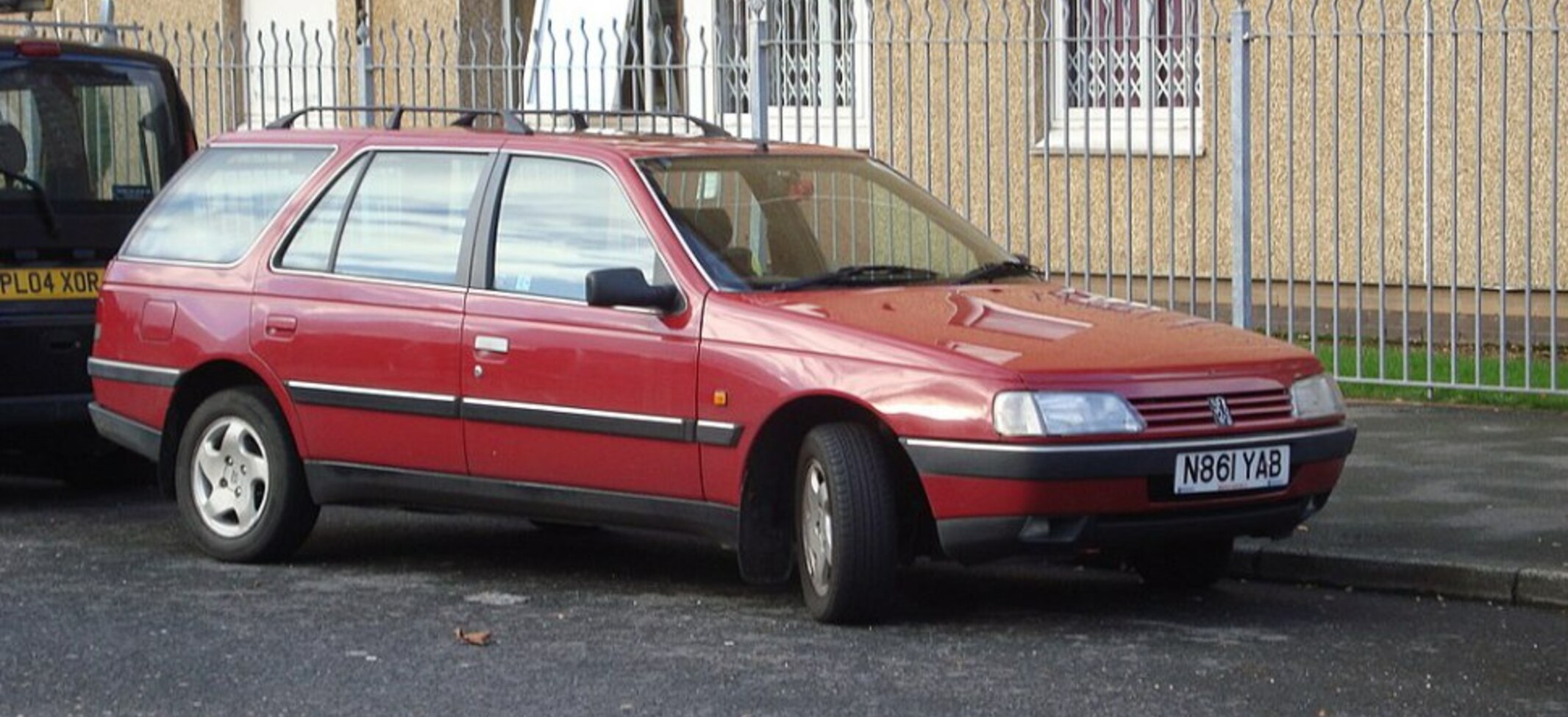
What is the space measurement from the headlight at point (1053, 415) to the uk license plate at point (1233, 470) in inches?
9.3

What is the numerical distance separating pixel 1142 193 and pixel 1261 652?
370 inches

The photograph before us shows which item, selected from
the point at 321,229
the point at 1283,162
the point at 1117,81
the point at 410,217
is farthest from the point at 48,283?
the point at 1283,162

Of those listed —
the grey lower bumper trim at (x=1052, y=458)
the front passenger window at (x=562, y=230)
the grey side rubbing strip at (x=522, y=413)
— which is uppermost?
the front passenger window at (x=562, y=230)

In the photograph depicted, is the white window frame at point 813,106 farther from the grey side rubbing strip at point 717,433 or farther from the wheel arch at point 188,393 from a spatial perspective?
the grey side rubbing strip at point 717,433

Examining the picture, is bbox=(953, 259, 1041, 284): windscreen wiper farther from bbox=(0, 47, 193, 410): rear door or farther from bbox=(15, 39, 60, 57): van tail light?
bbox=(15, 39, 60, 57): van tail light

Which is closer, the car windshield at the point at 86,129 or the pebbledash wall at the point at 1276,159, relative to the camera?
the car windshield at the point at 86,129

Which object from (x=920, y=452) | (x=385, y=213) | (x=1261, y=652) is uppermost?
(x=385, y=213)

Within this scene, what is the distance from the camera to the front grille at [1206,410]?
7812mm

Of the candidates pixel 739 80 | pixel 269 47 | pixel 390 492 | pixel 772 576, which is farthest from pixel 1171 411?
pixel 269 47

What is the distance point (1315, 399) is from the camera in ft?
27.3

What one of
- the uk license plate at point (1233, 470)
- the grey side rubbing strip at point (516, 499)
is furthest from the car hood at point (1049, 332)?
the grey side rubbing strip at point (516, 499)

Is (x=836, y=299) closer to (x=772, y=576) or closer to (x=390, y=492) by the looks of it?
(x=772, y=576)

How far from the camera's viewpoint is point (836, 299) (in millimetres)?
8453

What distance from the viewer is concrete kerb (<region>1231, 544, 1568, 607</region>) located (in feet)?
28.1
